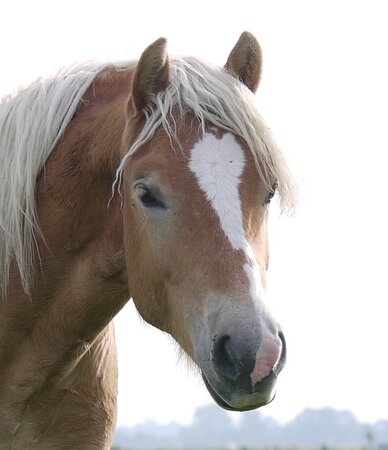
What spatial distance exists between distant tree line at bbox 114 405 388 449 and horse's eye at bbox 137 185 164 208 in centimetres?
13280

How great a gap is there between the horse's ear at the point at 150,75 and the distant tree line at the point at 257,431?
435ft

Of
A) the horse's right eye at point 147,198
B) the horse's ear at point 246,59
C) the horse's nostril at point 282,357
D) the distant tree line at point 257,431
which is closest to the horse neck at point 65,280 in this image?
the horse's right eye at point 147,198

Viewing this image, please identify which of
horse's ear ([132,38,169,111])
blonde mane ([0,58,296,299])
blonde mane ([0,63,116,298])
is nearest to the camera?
blonde mane ([0,58,296,299])

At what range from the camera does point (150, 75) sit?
5160mm

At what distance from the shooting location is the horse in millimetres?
4473

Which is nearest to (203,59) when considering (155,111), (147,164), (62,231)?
(155,111)

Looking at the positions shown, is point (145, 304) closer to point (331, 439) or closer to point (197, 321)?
point (197, 321)

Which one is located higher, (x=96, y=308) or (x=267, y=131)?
(x=267, y=131)

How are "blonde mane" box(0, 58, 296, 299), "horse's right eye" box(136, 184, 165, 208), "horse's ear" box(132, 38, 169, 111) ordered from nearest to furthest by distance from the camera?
1. "horse's right eye" box(136, 184, 165, 208)
2. "blonde mane" box(0, 58, 296, 299)
3. "horse's ear" box(132, 38, 169, 111)

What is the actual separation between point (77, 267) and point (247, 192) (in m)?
1.34

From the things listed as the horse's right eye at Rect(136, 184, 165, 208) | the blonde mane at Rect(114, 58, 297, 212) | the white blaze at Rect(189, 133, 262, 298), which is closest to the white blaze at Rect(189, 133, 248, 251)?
the white blaze at Rect(189, 133, 262, 298)

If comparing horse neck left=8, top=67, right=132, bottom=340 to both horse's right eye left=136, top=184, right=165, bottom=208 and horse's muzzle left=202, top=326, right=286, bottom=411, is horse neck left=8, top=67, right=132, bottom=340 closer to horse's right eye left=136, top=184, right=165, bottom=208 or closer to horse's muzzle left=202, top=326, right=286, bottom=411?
horse's right eye left=136, top=184, right=165, bottom=208

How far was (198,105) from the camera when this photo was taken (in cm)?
504

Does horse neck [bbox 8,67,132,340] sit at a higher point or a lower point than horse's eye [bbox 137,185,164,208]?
lower
